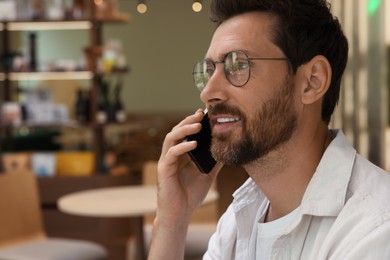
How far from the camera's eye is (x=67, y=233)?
6.55 metres

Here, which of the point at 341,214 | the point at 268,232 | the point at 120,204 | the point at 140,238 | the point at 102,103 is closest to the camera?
the point at 341,214

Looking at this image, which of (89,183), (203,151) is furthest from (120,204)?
(203,151)

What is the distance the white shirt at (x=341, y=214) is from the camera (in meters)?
1.31

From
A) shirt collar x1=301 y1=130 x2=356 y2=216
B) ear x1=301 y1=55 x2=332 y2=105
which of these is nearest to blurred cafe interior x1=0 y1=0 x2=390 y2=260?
ear x1=301 y1=55 x2=332 y2=105

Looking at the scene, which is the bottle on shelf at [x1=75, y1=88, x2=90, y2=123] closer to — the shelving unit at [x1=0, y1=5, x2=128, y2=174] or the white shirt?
the shelving unit at [x1=0, y1=5, x2=128, y2=174]

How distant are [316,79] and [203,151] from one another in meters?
0.34

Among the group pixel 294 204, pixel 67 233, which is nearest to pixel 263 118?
pixel 294 204

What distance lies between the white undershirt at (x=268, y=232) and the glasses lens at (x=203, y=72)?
1.07ft

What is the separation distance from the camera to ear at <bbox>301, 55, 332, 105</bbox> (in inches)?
61.0

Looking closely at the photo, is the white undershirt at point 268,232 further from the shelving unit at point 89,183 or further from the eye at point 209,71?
the shelving unit at point 89,183

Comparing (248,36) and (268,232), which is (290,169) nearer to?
(268,232)

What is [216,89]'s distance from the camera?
1.54 m

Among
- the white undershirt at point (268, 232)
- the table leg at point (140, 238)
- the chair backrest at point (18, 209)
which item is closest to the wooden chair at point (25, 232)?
the chair backrest at point (18, 209)

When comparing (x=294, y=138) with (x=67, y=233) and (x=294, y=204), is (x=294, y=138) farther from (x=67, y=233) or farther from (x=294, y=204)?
(x=67, y=233)
